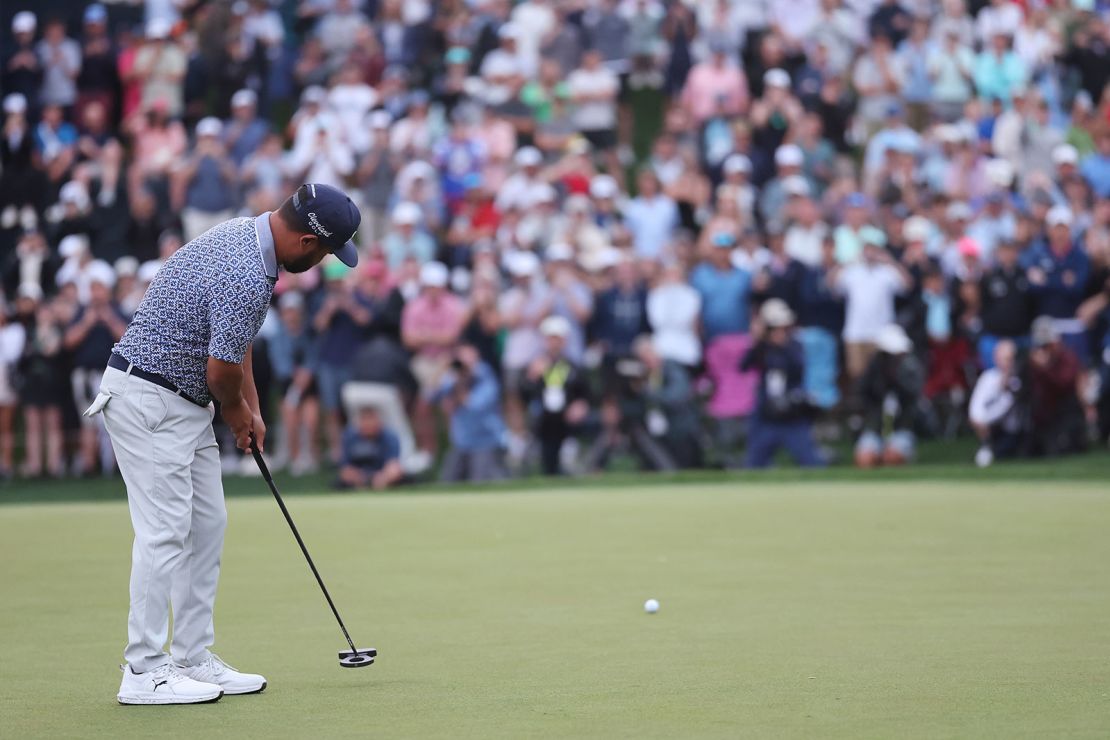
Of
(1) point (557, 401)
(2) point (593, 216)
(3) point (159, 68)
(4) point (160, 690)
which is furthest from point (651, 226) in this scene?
(4) point (160, 690)

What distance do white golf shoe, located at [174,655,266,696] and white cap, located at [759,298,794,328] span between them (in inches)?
433

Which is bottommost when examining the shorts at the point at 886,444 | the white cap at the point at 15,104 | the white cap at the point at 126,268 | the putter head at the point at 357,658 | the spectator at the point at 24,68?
the putter head at the point at 357,658

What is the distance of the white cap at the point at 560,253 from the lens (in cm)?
1831

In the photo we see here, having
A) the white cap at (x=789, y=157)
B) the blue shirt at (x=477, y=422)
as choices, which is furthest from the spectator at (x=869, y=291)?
the blue shirt at (x=477, y=422)

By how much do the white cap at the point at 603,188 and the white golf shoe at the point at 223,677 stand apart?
519 inches

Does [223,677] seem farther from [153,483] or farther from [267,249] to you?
[267,249]

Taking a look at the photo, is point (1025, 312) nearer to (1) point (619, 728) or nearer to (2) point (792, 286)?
(2) point (792, 286)

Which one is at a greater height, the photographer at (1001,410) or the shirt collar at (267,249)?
the shirt collar at (267,249)

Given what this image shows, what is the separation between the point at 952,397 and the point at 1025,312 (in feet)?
4.05

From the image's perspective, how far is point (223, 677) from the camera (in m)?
7.05

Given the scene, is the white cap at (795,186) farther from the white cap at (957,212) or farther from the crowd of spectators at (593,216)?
the white cap at (957,212)

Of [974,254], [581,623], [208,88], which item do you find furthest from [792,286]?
[581,623]

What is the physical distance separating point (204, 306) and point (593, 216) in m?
13.1

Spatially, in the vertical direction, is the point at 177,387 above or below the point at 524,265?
below
